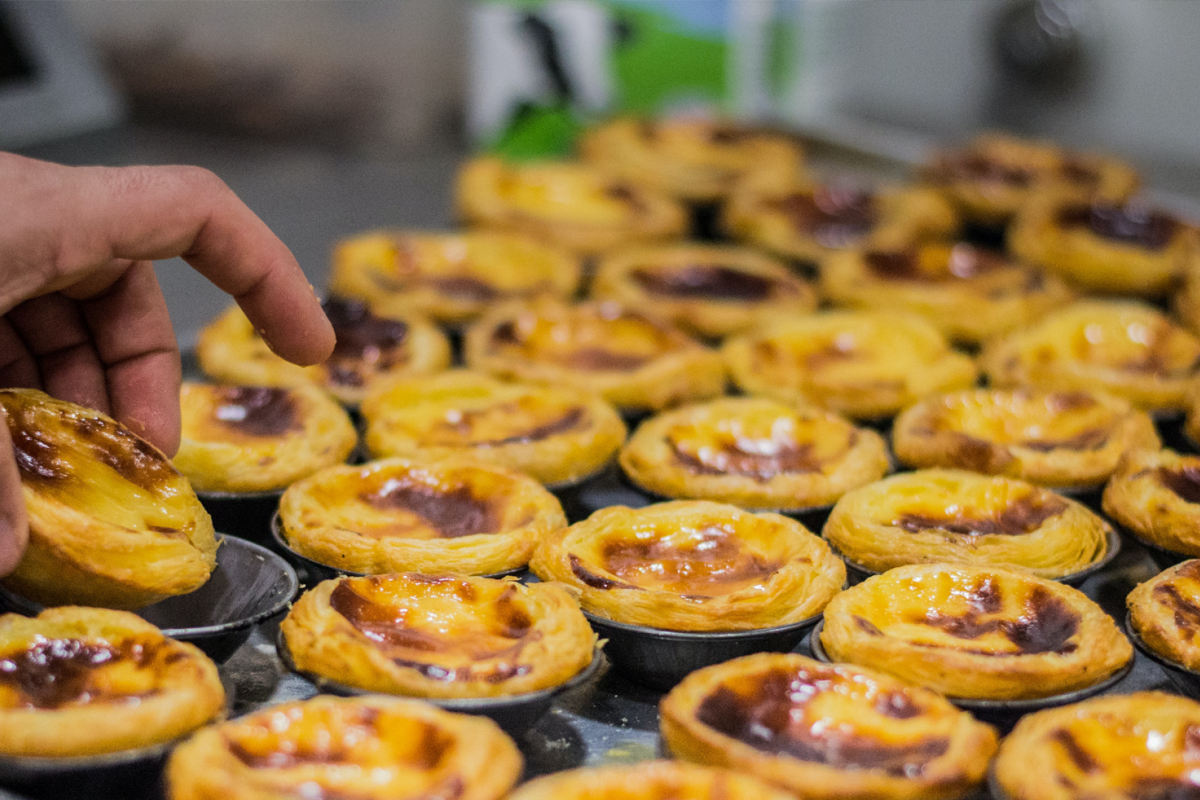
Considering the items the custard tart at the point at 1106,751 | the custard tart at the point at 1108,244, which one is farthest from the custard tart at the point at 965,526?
the custard tart at the point at 1108,244

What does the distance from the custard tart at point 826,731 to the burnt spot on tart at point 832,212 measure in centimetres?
301

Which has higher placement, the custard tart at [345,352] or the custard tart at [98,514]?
the custard tart at [98,514]

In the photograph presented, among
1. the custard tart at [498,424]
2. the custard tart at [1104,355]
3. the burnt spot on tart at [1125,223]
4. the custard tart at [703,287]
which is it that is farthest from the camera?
the burnt spot on tart at [1125,223]

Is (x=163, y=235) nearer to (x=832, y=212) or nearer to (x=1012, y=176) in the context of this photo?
(x=832, y=212)

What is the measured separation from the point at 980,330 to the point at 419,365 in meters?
1.85

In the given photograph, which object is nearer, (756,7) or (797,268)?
(797,268)

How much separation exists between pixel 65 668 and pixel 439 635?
1.90ft

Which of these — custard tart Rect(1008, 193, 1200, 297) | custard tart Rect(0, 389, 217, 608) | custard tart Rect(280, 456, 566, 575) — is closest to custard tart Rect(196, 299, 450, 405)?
custard tart Rect(280, 456, 566, 575)

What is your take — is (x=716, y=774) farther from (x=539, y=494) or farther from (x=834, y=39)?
(x=834, y=39)

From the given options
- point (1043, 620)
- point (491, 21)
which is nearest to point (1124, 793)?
point (1043, 620)

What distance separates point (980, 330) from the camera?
12.6 feet

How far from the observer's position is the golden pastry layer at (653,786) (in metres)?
→ 1.55

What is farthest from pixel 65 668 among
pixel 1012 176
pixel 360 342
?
pixel 1012 176

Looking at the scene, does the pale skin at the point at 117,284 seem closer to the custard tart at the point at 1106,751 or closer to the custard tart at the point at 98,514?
the custard tart at the point at 98,514
